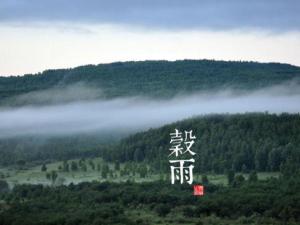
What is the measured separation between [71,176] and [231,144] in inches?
1007

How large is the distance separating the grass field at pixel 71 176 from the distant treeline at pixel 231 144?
3.15 metres

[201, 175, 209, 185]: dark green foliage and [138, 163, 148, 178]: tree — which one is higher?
[138, 163, 148, 178]: tree

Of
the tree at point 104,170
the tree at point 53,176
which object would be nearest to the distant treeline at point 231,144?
the tree at point 104,170

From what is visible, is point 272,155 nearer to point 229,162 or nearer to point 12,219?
point 229,162

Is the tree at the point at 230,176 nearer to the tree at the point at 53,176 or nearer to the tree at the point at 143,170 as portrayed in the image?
the tree at the point at 143,170

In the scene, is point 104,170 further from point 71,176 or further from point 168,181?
point 168,181

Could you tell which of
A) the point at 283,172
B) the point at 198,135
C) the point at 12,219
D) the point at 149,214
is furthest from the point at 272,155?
the point at 12,219

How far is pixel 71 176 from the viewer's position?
17262cm

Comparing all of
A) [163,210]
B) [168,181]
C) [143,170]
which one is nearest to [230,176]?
[168,181]

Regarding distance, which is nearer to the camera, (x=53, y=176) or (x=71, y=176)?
(x=53, y=176)

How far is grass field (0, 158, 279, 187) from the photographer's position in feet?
509

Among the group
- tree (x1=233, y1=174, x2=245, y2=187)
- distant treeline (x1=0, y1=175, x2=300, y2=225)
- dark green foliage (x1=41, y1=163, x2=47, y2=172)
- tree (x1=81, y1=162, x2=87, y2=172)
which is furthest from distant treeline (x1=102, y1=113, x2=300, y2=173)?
distant treeline (x1=0, y1=175, x2=300, y2=225)

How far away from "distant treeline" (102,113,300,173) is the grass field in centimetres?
315

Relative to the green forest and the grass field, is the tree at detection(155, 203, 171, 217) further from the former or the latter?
the grass field
